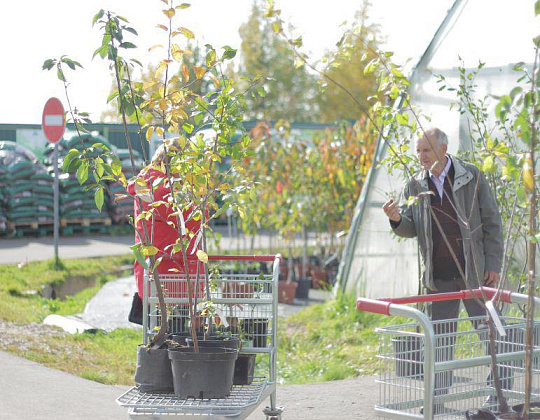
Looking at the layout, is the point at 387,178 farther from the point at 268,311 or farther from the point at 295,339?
the point at 268,311

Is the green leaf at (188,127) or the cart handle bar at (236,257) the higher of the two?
the green leaf at (188,127)

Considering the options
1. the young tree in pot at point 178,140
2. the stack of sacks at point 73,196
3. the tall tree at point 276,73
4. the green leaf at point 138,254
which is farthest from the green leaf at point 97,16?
the tall tree at point 276,73

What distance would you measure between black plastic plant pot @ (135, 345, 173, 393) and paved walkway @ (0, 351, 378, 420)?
1.62 metres

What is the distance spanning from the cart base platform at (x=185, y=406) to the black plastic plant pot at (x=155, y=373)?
0.10ft

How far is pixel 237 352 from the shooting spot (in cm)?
420

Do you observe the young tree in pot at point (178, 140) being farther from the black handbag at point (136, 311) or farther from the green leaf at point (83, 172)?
the black handbag at point (136, 311)

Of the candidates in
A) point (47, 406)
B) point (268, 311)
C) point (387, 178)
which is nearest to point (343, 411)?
point (268, 311)

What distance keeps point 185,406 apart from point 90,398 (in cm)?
250

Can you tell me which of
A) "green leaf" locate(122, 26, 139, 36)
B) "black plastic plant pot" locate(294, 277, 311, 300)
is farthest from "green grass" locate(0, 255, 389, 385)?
"green leaf" locate(122, 26, 139, 36)

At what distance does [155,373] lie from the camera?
13.8 feet

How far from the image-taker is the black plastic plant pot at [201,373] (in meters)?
4.03

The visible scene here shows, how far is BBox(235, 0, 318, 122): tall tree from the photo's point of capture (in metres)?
45.0

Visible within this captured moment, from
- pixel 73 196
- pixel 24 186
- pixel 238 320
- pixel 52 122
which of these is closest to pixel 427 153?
pixel 238 320

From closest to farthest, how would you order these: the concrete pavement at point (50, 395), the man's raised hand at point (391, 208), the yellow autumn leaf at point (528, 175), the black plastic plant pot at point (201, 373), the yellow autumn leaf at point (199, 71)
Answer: the yellow autumn leaf at point (528, 175), the black plastic plant pot at point (201, 373), the yellow autumn leaf at point (199, 71), the man's raised hand at point (391, 208), the concrete pavement at point (50, 395)
